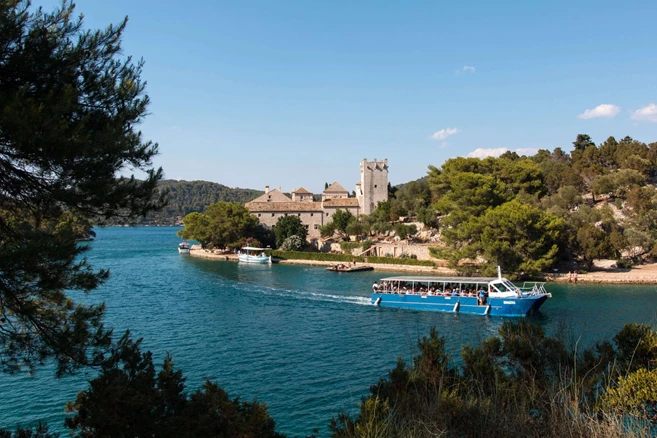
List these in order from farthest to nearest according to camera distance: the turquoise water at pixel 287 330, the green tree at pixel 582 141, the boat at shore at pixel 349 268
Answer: the green tree at pixel 582 141, the boat at shore at pixel 349 268, the turquoise water at pixel 287 330

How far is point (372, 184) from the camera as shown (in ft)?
198

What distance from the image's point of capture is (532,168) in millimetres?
44312

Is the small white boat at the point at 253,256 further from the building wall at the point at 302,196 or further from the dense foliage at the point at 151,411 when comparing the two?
the dense foliage at the point at 151,411

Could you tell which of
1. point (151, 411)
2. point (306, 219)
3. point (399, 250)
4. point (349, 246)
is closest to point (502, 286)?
point (399, 250)

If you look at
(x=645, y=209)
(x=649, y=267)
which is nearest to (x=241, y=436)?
(x=649, y=267)

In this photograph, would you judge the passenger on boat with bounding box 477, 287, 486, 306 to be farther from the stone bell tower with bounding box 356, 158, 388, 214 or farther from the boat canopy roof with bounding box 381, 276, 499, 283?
the stone bell tower with bounding box 356, 158, 388, 214

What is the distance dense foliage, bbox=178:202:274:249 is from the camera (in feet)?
169

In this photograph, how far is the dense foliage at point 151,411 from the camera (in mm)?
5957

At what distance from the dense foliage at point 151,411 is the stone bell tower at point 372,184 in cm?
5342

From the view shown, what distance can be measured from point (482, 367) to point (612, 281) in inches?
1075

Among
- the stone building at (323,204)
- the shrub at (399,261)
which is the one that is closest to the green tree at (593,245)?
the shrub at (399,261)

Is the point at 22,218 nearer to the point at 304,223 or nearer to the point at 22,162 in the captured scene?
the point at 22,162

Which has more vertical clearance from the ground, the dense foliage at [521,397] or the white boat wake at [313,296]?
the dense foliage at [521,397]

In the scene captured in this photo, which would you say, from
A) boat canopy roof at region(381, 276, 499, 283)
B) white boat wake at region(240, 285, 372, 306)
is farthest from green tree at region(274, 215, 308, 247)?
boat canopy roof at region(381, 276, 499, 283)
